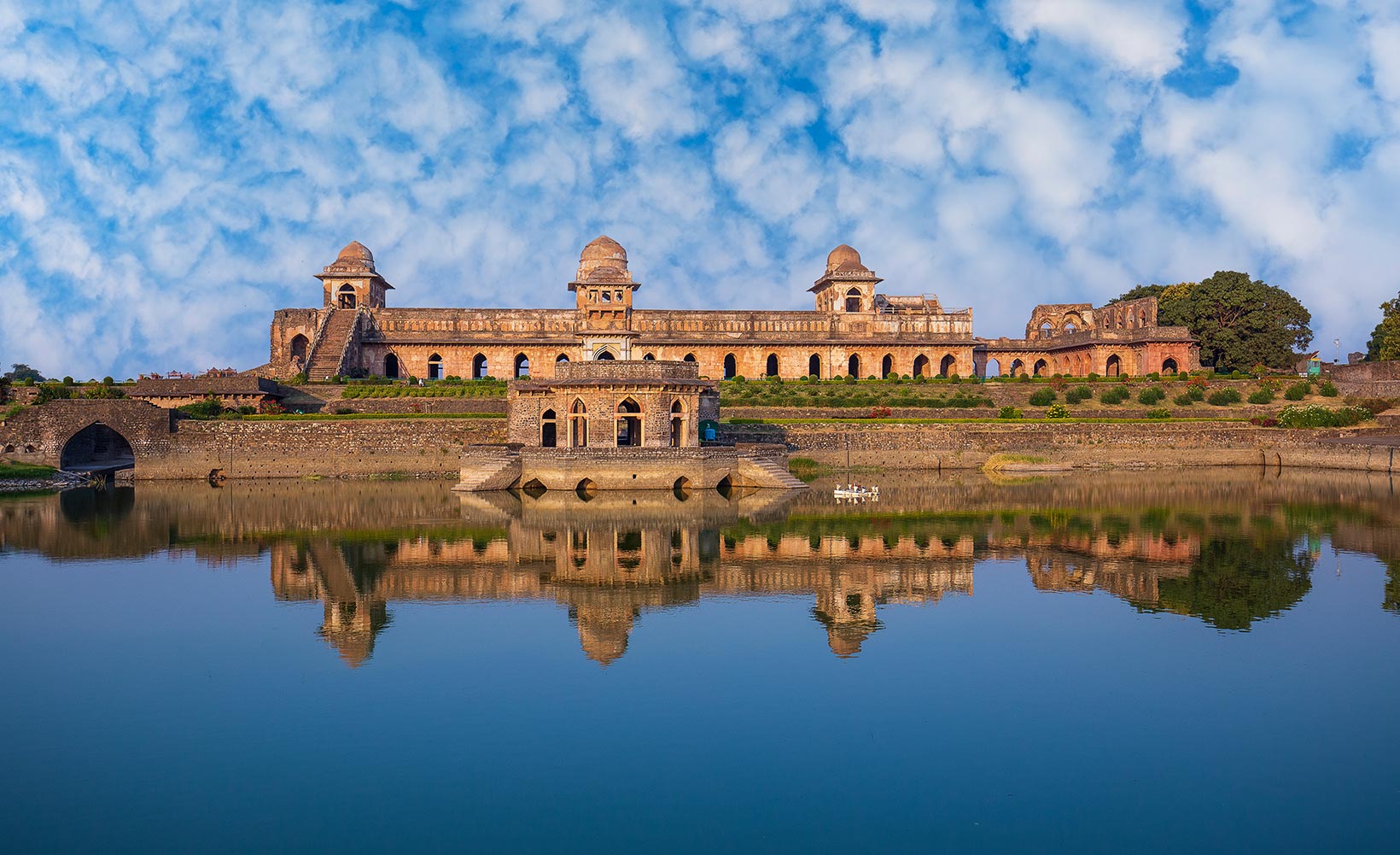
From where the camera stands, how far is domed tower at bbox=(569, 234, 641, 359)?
5575 centimetres

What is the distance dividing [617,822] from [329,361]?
1835 inches

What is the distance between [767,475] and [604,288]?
26.1 m

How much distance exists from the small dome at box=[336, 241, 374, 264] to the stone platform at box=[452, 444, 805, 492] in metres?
29.3

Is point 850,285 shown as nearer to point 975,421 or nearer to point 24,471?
point 975,421

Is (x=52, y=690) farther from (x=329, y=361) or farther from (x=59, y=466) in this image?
(x=329, y=361)

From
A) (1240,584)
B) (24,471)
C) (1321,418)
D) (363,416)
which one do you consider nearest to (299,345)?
(363,416)

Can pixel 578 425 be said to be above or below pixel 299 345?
below

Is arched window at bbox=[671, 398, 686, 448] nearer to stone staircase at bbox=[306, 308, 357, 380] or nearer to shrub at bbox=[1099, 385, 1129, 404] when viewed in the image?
stone staircase at bbox=[306, 308, 357, 380]

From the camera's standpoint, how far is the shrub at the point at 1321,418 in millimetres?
44438

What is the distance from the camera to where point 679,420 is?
33.9m

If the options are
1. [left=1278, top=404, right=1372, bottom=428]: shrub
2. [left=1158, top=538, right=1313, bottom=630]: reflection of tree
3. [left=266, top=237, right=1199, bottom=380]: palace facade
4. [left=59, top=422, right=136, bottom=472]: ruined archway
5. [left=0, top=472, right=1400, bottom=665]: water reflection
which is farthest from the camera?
[left=266, top=237, right=1199, bottom=380]: palace facade

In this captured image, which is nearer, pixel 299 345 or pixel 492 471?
pixel 492 471

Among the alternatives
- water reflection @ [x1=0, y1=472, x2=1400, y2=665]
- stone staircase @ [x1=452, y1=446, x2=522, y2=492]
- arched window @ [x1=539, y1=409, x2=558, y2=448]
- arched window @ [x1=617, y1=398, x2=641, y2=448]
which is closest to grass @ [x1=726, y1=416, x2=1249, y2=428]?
arched window @ [x1=617, y1=398, x2=641, y2=448]

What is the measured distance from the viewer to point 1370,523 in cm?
2489
